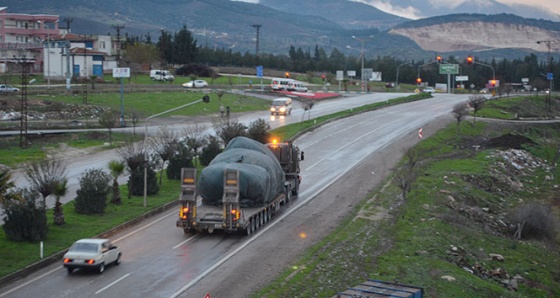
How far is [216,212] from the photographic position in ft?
116

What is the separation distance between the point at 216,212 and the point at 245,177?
205 centimetres

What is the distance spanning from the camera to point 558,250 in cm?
4172

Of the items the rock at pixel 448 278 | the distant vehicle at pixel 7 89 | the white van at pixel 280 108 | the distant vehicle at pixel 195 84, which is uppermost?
the distant vehicle at pixel 195 84

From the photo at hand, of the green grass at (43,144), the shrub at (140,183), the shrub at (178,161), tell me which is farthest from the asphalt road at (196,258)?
the green grass at (43,144)

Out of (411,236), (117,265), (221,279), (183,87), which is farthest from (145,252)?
(183,87)

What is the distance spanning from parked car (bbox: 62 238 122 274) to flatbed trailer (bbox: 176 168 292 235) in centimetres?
566

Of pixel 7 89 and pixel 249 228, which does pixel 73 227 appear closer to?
pixel 249 228

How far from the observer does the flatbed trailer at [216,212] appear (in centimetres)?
3462

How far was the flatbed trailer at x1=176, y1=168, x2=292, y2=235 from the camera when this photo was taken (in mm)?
34625

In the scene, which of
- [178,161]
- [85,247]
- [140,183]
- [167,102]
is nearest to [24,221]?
[85,247]

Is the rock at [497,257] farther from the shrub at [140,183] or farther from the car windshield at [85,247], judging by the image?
the shrub at [140,183]

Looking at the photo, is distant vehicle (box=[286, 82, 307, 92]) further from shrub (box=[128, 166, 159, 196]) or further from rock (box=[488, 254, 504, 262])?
rock (box=[488, 254, 504, 262])

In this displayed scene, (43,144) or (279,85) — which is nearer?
(43,144)

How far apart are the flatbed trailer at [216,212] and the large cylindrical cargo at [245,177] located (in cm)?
65
